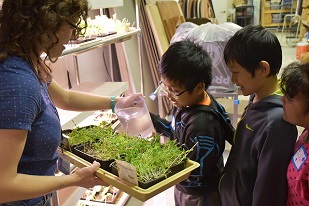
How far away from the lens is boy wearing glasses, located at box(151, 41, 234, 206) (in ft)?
4.26

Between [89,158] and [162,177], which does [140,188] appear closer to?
[162,177]

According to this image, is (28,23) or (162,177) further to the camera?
(162,177)

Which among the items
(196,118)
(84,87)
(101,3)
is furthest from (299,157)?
(84,87)

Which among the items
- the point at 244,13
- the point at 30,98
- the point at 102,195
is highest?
the point at 30,98

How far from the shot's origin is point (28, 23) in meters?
0.92

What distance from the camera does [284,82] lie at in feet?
3.67

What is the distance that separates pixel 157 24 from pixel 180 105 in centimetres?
253

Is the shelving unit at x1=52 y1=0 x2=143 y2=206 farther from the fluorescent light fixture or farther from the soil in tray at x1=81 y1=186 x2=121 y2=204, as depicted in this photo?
the soil in tray at x1=81 y1=186 x2=121 y2=204

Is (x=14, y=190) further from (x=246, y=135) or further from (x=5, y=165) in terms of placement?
(x=246, y=135)

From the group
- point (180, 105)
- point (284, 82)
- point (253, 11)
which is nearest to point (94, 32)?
point (180, 105)

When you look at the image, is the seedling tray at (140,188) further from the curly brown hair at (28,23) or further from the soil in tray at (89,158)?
the curly brown hair at (28,23)

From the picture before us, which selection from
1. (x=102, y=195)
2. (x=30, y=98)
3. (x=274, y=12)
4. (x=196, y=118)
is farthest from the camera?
(x=274, y=12)

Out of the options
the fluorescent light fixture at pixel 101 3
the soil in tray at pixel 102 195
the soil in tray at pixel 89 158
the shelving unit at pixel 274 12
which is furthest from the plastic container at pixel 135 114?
the shelving unit at pixel 274 12

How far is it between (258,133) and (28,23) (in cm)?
87
